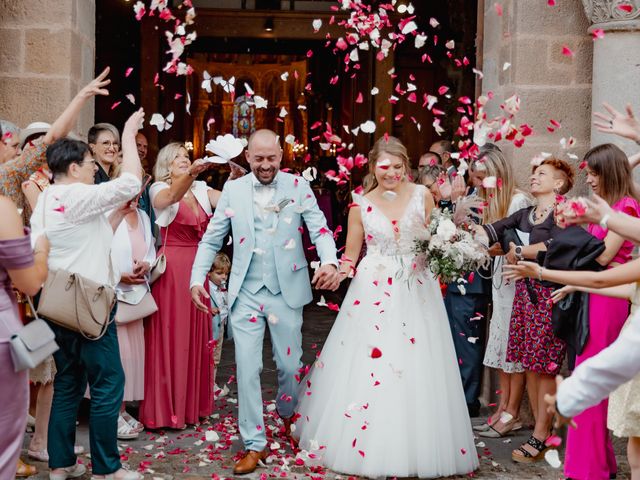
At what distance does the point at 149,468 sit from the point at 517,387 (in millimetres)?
2422

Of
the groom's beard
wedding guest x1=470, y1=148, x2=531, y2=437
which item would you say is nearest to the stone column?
wedding guest x1=470, y1=148, x2=531, y2=437

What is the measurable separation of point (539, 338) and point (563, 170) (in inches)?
40.9

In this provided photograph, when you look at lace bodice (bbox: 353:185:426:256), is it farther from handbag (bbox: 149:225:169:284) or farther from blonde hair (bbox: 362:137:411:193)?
handbag (bbox: 149:225:169:284)

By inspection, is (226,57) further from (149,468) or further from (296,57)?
(149,468)

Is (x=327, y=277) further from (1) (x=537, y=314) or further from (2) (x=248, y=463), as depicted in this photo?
(1) (x=537, y=314)

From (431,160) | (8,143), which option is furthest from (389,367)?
(431,160)

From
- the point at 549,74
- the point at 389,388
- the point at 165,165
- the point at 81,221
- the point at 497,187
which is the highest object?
the point at 549,74

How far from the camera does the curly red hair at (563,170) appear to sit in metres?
5.51

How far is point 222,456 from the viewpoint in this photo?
5344mm

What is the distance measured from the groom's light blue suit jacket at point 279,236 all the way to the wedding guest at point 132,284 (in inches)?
25.4

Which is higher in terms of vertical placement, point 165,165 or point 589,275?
point 165,165

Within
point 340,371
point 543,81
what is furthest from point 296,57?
point 340,371

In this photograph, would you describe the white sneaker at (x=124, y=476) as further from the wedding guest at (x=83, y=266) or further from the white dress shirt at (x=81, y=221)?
the white dress shirt at (x=81, y=221)

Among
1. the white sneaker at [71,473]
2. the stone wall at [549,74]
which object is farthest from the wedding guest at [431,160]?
the white sneaker at [71,473]
